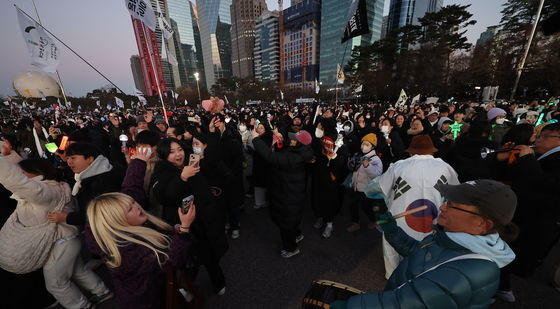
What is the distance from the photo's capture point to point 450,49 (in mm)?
27891

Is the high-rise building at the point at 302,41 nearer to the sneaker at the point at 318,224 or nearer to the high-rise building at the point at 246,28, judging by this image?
the high-rise building at the point at 246,28

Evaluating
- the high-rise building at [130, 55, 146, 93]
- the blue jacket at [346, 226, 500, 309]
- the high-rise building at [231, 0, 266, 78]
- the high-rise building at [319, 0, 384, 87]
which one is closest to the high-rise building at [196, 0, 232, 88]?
the high-rise building at [231, 0, 266, 78]

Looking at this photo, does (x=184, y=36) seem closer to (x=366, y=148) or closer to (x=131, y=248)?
(x=366, y=148)

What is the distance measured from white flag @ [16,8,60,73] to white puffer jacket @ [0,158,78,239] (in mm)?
7743

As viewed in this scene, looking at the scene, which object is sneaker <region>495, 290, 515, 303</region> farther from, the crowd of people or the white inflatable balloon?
the white inflatable balloon

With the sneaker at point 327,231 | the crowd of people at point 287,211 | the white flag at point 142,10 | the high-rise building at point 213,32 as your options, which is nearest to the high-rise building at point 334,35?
the high-rise building at point 213,32

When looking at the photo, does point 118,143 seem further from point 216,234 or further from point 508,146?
point 508,146

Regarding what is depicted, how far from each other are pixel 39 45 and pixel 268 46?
114659mm

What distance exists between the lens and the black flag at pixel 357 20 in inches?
258

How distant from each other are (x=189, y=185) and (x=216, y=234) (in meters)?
0.69

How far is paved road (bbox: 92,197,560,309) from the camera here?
275 centimetres

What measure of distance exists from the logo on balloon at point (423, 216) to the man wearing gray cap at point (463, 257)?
3.59 ft

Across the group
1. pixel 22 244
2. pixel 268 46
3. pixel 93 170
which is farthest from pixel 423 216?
pixel 268 46

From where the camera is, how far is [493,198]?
1.06m
